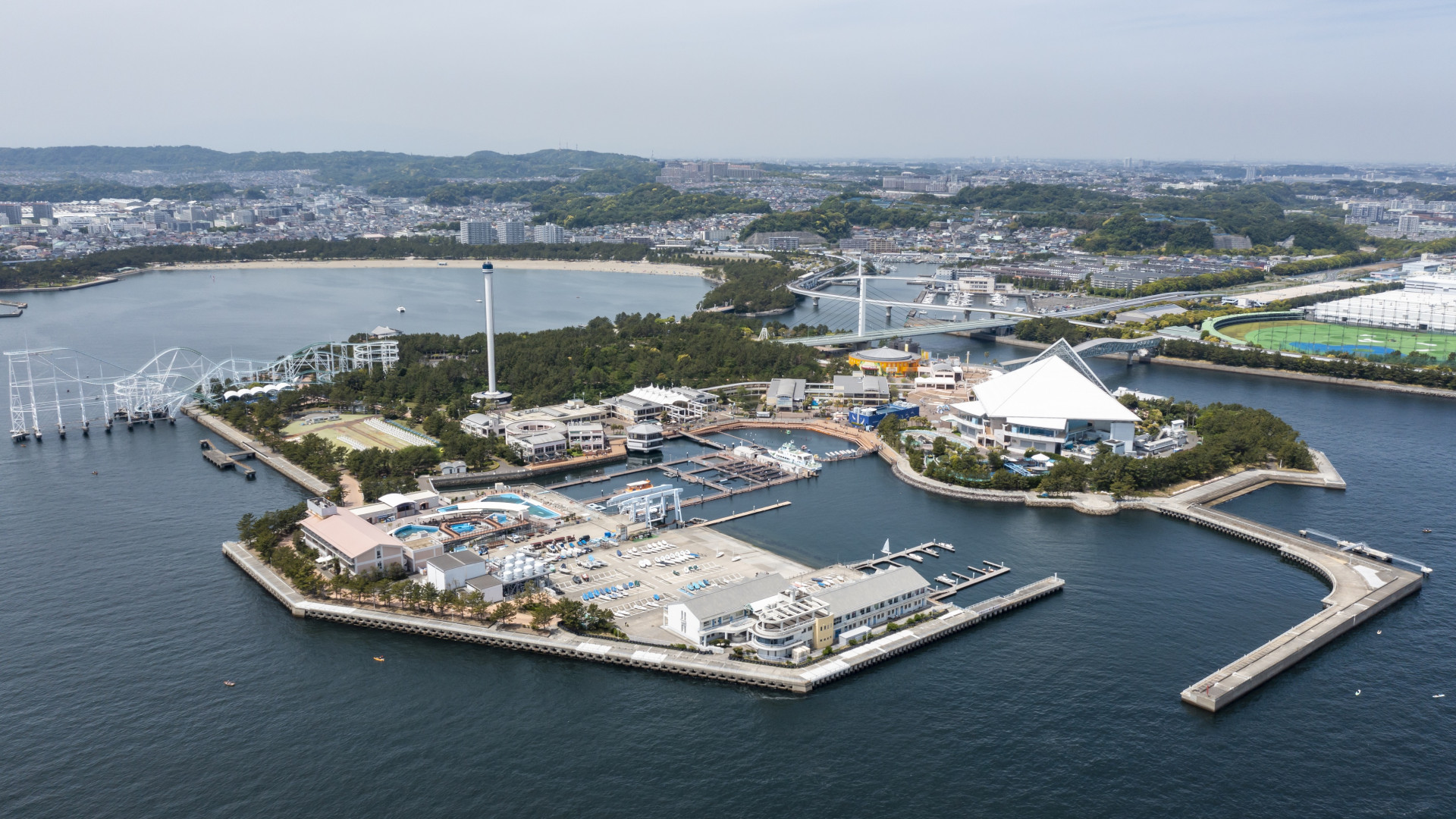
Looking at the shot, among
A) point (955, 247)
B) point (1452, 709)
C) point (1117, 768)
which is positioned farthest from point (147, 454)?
point (955, 247)

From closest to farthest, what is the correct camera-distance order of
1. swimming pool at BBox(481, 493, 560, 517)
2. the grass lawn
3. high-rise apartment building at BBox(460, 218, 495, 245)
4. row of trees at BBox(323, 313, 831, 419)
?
swimming pool at BBox(481, 493, 560, 517) → the grass lawn → row of trees at BBox(323, 313, 831, 419) → high-rise apartment building at BBox(460, 218, 495, 245)

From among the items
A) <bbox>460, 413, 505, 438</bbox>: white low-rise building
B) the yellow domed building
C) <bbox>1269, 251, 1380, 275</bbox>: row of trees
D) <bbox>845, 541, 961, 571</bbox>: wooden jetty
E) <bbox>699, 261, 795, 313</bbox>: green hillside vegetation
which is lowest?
<bbox>845, 541, 961, 571</bbox>: wooden jetty

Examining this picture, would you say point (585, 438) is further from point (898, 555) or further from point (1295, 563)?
point (1295, 563)

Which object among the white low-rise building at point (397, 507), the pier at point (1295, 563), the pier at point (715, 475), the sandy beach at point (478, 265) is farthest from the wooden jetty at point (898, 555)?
the sandy beach at point (478, 265)

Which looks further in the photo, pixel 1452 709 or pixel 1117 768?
pixel 1452 709

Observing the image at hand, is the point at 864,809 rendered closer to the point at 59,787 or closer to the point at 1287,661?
the point at 1287,661

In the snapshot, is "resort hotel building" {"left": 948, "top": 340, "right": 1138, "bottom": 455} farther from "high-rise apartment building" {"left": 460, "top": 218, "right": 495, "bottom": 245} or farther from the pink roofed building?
"high-rise apartment building" {"left": 460, "top": 218, "right": 495, "bottom": 245}

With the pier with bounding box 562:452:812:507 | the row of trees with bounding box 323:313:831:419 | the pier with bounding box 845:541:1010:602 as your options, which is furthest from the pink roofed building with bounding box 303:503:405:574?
the row of trees with bounding box 323:313:831:419

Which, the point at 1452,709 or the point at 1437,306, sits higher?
the point at 1437,306
